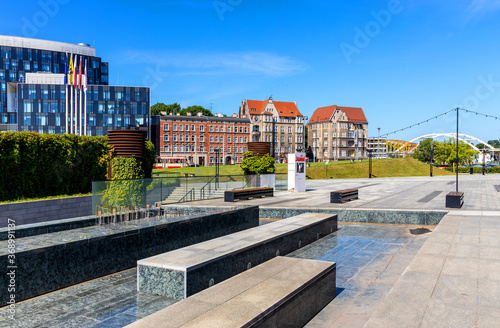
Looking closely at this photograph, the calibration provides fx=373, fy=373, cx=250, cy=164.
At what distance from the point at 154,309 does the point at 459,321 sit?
15.1ft

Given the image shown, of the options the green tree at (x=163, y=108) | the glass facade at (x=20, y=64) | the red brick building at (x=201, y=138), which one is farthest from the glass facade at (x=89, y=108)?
the green tree at (x=163, y=108)

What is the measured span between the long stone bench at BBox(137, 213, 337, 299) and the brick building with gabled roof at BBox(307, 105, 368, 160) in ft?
384

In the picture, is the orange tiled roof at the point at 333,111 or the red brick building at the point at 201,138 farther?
the orange tiled roof at the point at 333,111

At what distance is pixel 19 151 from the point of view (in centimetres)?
2156

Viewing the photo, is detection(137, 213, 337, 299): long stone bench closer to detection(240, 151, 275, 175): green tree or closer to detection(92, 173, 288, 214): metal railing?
detection(92, 173, 288, 214): metal railing

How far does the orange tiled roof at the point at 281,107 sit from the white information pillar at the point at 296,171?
276 feet

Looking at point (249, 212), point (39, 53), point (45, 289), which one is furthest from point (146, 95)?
point (45, 289)

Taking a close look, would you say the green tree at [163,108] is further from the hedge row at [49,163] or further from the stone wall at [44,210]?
the stone wall at [44,210]

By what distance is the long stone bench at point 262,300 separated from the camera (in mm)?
4223

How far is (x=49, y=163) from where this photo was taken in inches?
917

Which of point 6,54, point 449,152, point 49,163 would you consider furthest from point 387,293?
point 6,54

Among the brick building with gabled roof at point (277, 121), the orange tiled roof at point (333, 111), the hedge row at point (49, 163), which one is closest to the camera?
the hedge row at point (49, 163)

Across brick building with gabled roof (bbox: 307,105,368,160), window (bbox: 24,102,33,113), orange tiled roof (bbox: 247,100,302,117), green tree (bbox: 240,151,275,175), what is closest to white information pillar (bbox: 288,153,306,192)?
green tree (bbox: 240,151,275,175)

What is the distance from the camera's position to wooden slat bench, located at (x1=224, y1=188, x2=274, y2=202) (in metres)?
21.3
